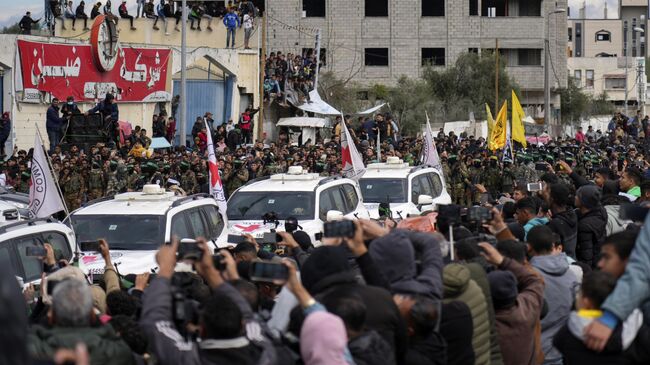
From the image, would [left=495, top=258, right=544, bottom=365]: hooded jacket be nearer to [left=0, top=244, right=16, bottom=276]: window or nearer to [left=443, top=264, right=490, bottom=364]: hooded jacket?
[left=443, top=264, right=490, bottom=364]: hooded jacket

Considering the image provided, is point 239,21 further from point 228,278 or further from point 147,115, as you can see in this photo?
point 228,278

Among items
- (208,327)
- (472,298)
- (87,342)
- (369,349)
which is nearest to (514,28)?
(472,298)

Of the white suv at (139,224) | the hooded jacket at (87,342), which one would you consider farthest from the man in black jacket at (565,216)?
the hooded jacket at (87,342)

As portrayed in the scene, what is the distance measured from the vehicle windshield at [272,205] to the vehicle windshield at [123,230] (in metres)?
2.68

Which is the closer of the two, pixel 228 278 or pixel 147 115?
pixel 228 278

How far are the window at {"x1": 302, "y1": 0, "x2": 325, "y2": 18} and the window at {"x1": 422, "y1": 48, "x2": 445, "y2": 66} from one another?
574 centimetres

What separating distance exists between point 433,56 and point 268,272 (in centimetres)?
6497

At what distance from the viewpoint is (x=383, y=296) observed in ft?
22.6

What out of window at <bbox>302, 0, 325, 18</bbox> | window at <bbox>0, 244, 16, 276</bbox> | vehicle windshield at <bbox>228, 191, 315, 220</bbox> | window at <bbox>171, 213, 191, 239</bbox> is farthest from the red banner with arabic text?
window at <bbox>302, 0, 325, 18</bbox>

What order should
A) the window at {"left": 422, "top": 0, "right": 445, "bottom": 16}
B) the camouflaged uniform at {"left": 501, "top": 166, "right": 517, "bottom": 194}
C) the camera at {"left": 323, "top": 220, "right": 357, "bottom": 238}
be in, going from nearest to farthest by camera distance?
the camera at {"left": 323, "top": 220, "right": 357, "bottom": 238} < the camouflaged uniform at {"left": 501, "top": 166, "right": 517, "bottom": 194} < the window at {"left": 422, "top": 0, "right": 445, "bottom": 16}

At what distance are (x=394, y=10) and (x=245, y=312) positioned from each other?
63.9 metres

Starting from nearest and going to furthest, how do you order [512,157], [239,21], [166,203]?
[166,203] → [512,157] → [239,21]

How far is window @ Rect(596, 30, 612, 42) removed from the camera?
394 ft

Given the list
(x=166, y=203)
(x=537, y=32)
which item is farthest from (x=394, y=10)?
(x=166, y=203)
